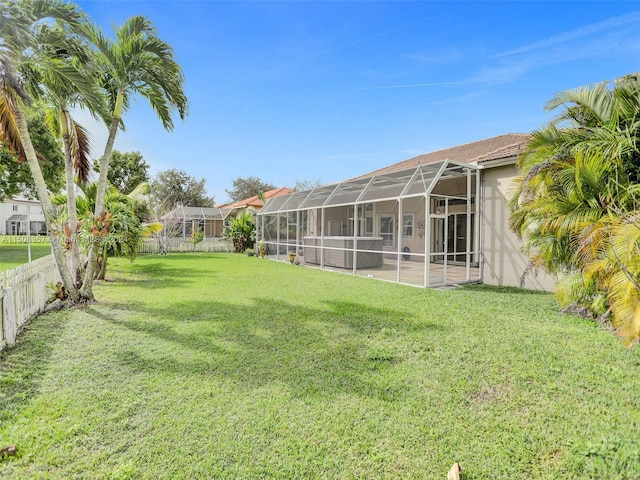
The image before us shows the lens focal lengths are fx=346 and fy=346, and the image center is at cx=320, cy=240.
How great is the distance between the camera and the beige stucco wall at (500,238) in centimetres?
1012

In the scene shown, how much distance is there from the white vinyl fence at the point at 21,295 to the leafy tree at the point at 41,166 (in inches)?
639

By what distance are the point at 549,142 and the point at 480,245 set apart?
4994 millimetres

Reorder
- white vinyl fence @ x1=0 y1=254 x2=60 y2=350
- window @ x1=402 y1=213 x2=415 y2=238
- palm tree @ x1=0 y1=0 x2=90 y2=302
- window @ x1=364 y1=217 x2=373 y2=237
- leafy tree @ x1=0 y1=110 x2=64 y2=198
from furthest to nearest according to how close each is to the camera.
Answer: leafy tree @ x1=0 y1=110 x2=64 y2=198 → window @ x1=364 y1=217 x2=373 y2=237 → window @ x1=402 y1=213 x2=415 y2=238 → palm tree @ x1=0 y1=0 x2=90 y2=302 → white vinyl fence @ x1=0 y1=254 x2=60 y2=350

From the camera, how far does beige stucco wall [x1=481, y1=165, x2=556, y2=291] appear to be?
10.1 metres

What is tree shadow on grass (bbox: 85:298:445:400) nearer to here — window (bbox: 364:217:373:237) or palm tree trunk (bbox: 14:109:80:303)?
→ palm tree trunk (bbox: 14:109:80:303)

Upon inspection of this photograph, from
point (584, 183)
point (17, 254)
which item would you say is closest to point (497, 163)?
point (584, 183)

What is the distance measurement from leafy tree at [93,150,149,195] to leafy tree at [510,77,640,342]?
37.0m

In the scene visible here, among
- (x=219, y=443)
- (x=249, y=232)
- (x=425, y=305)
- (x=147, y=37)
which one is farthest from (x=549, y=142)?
(x=249, y=232)

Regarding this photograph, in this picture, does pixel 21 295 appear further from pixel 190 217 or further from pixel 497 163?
pixel 190 217

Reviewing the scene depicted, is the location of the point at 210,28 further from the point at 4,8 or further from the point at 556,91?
the point at 556,91

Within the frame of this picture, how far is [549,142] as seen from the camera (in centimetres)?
674

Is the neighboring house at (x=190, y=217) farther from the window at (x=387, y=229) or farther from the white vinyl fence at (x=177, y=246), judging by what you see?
the window at (x=387, y=229)

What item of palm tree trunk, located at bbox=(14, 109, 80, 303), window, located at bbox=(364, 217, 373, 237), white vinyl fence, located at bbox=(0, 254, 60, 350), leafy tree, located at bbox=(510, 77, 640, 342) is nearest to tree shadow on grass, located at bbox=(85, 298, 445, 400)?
palm tree trunk, located at bbox=(14, 109, 80, 303)

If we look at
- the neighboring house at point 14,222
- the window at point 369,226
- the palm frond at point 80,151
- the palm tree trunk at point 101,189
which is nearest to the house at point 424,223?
the window at point 369,226
